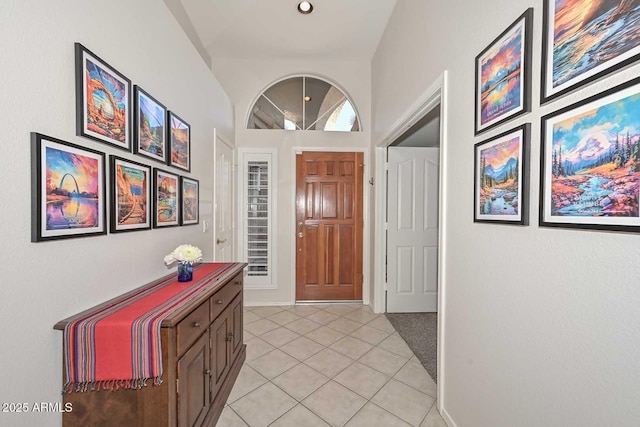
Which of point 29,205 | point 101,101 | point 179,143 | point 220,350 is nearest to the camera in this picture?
point 29,205

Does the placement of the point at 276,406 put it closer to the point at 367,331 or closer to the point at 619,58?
the point at 367,331

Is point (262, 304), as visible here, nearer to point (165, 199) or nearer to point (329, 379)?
point (329, 379)

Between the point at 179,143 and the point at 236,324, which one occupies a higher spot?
the point at 179,143

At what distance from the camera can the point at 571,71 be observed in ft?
2.97

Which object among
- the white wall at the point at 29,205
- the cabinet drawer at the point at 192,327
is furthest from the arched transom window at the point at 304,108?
the cabinet drawer at the point at 192,327

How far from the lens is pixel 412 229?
3.44 metres

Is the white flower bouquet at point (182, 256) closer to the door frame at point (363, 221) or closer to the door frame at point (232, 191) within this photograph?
the door frame at point (232, 191)

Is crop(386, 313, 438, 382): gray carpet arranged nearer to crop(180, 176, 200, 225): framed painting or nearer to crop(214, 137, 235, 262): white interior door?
crop(214, 137, 235, 262): white interior door

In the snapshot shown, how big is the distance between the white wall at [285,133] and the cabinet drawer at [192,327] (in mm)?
2233

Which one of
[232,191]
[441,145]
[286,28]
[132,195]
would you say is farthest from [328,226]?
[132,195]

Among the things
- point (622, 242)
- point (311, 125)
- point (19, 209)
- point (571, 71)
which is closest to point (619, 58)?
point (571, 71)

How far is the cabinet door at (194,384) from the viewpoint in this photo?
1237 mm

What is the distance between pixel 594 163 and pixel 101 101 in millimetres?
1988

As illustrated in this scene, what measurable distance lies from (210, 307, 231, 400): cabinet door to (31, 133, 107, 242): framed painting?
86cm
